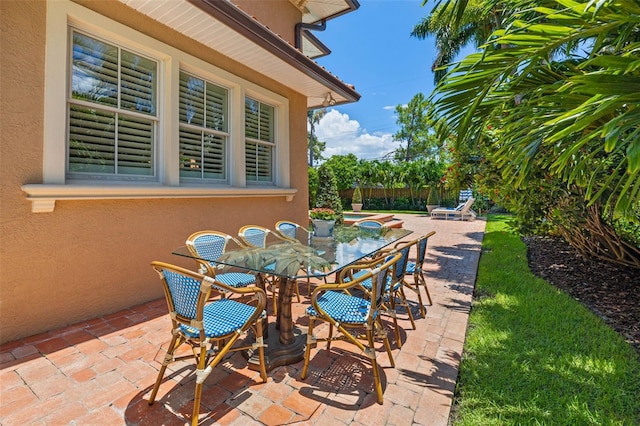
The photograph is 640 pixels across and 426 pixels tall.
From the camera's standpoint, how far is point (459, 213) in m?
16.3

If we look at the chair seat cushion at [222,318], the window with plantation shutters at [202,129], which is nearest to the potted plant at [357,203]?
the window with plantation shutters at [202,129]

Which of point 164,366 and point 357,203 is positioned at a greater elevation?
point 357,203

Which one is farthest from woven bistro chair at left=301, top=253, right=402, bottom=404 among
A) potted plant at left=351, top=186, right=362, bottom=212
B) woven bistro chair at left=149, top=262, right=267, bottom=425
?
potted plant at left=351, top=186, right=362, bottom=212

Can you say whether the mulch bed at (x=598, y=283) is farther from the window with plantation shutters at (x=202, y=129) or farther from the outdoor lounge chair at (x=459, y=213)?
the outdoor lounge chair at (x=459, y=213)

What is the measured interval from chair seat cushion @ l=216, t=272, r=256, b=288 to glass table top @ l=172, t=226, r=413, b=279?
0.43 ft

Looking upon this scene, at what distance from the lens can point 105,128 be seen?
386 cm

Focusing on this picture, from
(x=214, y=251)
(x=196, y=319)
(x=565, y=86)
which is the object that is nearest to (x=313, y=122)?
(x=214, y=251)

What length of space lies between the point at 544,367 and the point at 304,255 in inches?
97.9

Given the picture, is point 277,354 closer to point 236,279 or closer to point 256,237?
point 236,279

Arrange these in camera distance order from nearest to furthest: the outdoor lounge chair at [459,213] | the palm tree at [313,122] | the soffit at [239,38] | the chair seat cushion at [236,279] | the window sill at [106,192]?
the window sill at [106,192] → the chair seat cushion at [236,279] → the soffit at [239,38] → the outdoor lounge chair at [459,213] → the palm tree at [313,122]

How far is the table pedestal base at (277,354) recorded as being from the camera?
2729 mm

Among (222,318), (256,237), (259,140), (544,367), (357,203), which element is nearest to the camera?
(222,318)

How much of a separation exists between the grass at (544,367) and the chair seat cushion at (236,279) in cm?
242

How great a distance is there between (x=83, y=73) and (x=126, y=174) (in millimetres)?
1283
